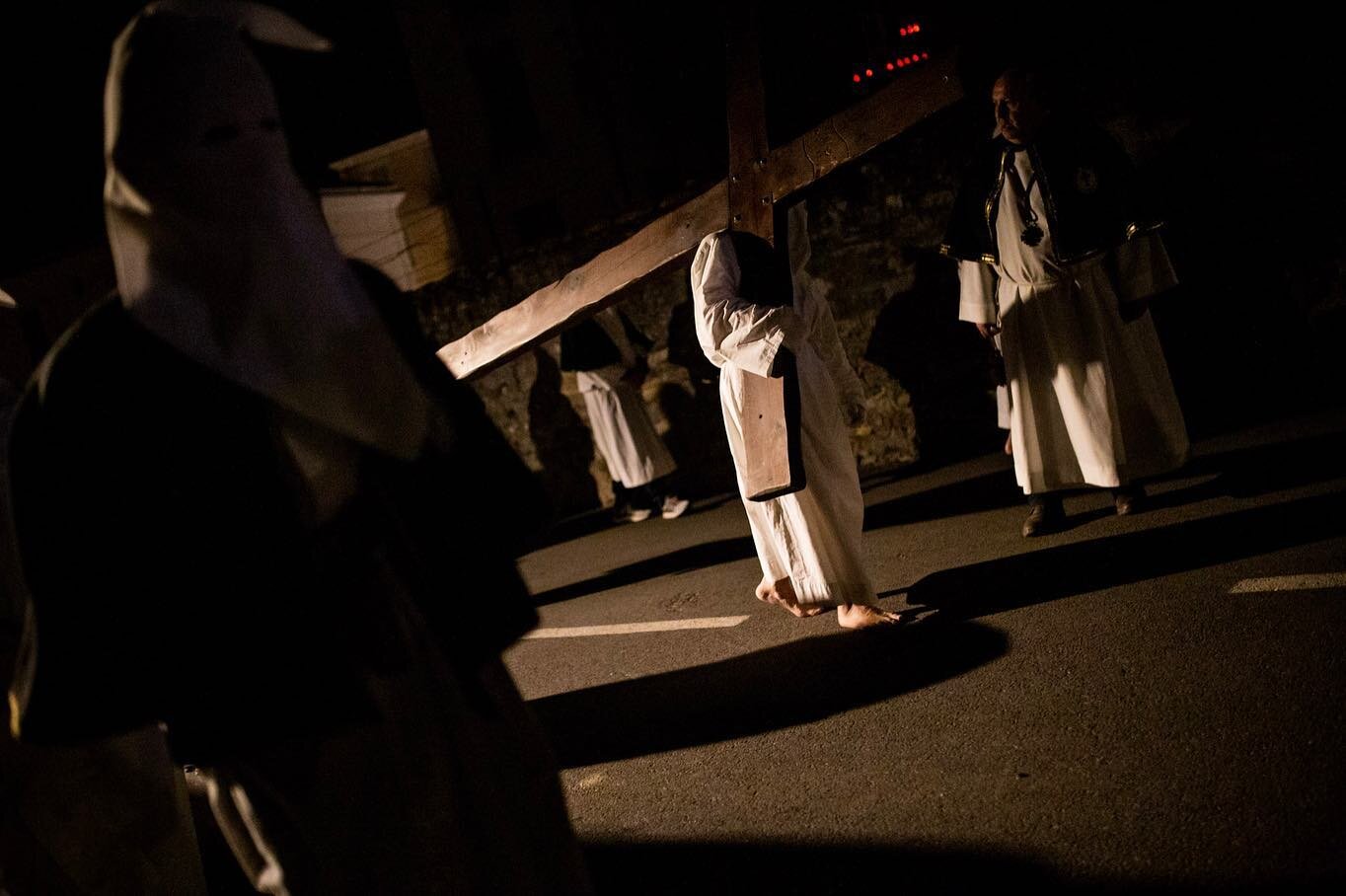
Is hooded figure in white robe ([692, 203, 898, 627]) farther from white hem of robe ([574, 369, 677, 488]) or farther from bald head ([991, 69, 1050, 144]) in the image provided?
white hem of robe ([574, 369, 677, 488])

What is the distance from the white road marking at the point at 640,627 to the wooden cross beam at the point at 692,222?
1.87 metres

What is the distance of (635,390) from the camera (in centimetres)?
845

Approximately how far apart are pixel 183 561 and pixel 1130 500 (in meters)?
4.35

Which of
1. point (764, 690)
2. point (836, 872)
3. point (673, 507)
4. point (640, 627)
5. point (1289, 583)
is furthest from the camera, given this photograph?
point (673, 507)

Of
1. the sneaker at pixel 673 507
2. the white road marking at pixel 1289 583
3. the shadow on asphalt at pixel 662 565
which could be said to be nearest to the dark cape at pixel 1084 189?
the white road marking at pixel 1289 583

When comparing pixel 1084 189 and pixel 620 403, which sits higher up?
pixel 1084 189

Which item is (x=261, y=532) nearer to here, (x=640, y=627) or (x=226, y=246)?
(x=226, y=246)

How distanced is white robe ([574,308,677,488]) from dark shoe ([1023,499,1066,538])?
4.38m

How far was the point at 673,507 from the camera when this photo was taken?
8.20 m

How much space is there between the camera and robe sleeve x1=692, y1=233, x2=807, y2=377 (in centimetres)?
364

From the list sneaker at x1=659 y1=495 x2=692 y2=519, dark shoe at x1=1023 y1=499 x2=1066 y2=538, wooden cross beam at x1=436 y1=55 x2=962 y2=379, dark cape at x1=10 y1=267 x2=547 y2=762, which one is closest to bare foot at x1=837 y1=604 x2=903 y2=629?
dark shoe at x1=1023 y1=499 x2=1066 y2=538

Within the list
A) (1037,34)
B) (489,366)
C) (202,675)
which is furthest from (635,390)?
(202,675)

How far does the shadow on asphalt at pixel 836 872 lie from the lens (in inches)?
75.7

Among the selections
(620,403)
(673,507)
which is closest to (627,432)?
(620,403)
